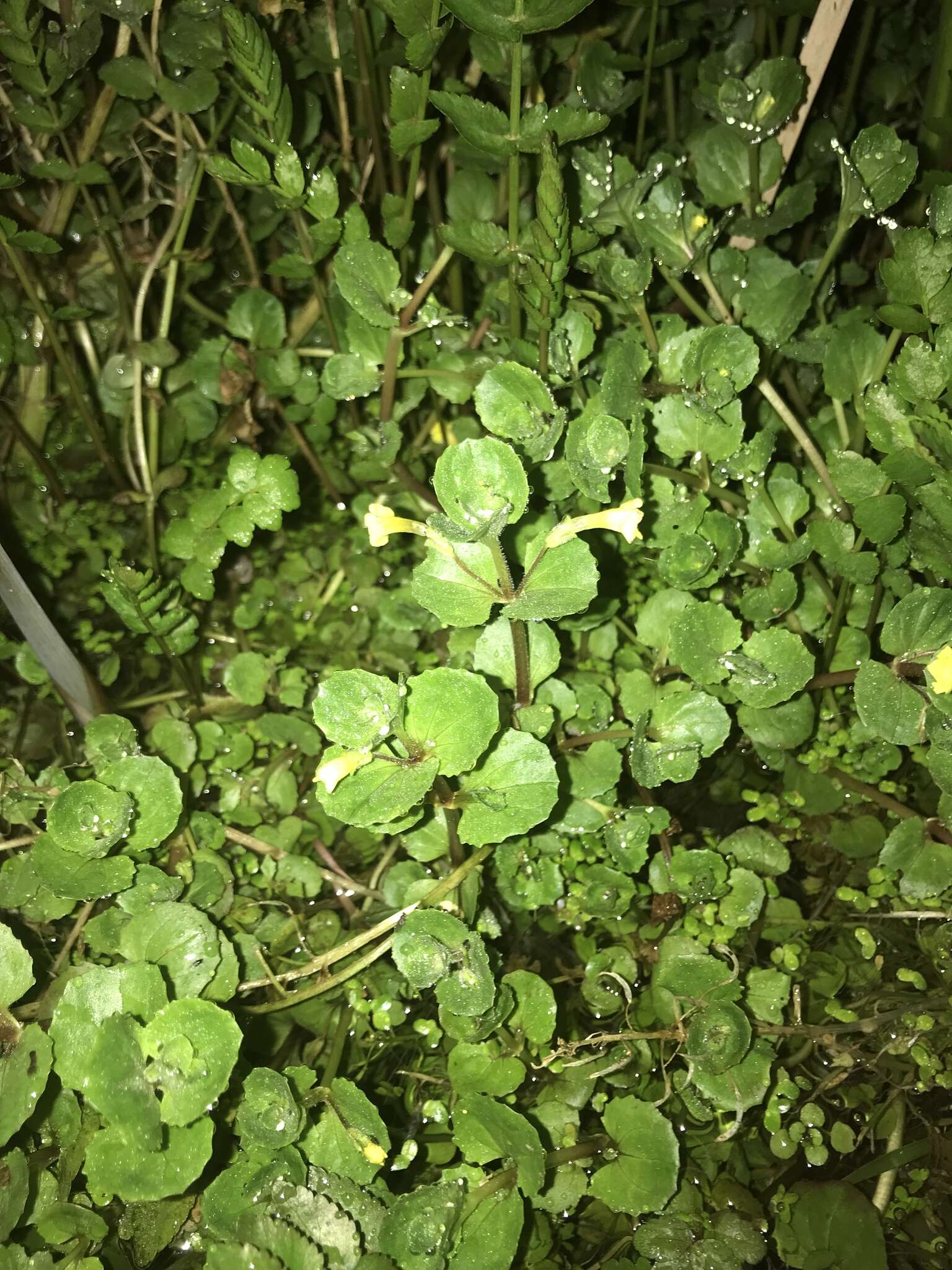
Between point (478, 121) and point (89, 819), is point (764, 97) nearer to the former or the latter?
point (478, 121)

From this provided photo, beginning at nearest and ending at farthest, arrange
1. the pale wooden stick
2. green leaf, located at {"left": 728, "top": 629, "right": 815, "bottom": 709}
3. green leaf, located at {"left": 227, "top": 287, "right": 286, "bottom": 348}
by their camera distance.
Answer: green leaf, located at {"left": 728, "top": 629, "right": 815, "bottom": 709}, the pale wooden stick, green leaf, located at {"left": 227, "top": 287, "right": 286, "bottom": 348}

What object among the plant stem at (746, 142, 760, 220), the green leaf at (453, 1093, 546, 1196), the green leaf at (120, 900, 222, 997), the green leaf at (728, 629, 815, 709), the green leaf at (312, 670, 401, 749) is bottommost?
the green leaf at (453, 1093, 546, 1196)

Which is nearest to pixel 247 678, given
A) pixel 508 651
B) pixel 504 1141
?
pixel 508 651

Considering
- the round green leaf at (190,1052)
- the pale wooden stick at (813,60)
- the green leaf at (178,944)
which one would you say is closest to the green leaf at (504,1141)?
the round green leaf at (190,1052)

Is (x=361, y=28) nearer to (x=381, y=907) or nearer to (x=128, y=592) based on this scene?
(x=128, y=592)

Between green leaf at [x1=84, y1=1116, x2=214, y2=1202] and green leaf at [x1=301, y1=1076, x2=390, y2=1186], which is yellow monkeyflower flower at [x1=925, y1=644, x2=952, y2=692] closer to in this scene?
green leaf at [x1=301, y1=1076, x2=390, y2=1186]

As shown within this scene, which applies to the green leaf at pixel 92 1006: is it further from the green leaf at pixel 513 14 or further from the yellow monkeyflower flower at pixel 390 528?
the green leaf at pixel 513 14

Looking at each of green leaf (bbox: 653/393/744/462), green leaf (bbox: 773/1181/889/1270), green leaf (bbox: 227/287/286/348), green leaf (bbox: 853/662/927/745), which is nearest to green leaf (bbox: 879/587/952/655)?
green leaf (bbox: 853/662/927/745)
